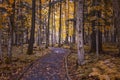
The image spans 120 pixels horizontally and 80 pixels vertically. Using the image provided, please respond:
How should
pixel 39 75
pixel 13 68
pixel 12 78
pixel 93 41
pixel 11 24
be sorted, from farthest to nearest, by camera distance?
pixel 93 41, pixel 11 24, pixel 13 68, pixel 39 75, pixel 12 78

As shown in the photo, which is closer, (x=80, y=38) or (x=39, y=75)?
(x=39, y=75)

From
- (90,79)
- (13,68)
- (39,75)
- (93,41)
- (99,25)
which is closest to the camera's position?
(90,79)

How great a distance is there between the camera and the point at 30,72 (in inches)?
606

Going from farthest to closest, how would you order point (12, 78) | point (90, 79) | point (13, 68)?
1. point (13, 68)
2. point (12, 78)
3. point (90, 79)

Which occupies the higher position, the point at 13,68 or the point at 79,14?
the point at 79,14

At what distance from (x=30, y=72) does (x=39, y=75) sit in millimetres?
1085

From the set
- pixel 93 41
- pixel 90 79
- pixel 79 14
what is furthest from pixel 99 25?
pixel 90 79

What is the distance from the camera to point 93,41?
24281mm

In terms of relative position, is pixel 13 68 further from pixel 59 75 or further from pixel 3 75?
pixel 59 75

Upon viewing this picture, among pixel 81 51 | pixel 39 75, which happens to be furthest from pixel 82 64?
pixel 39 75

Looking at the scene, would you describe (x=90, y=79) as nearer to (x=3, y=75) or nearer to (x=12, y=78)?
(x=12, y=78)

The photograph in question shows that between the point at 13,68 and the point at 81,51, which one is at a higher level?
the point at 81,51

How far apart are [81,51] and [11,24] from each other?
6.07m

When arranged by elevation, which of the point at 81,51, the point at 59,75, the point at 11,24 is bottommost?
the point at 59,75
